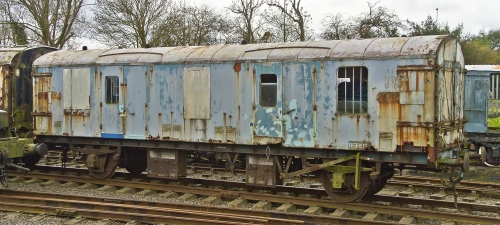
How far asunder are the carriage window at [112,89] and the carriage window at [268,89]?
3.82 metres

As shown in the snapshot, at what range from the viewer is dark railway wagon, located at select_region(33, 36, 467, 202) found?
943 cm

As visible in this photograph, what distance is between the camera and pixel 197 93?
11.5m

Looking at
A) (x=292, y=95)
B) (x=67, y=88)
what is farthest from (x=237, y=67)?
(x=67, y=88)

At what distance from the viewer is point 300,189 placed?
1142cm

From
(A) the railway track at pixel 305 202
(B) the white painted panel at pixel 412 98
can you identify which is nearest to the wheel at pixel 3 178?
(A) the railway track at pixel 305 202

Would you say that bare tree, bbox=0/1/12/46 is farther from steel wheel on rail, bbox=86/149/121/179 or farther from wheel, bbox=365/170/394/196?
wheel, bbox=365/170/394/196

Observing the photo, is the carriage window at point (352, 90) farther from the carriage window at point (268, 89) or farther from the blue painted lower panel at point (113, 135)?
the blue painted lower panel at point (113, 135)

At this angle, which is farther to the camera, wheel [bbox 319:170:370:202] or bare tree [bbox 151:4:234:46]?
bare tree [bbox 151:4:234:46]

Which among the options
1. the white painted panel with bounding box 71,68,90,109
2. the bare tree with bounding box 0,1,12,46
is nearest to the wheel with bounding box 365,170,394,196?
the white painted panel with bounding box 71,68,90,109

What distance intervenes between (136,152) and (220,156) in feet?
9.20

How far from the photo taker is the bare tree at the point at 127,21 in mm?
27578

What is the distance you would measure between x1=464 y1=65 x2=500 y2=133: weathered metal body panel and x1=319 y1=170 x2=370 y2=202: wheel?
9.22m

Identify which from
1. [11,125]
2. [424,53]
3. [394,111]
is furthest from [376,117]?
[11,125]

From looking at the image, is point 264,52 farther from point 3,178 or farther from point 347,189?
point 3,178
